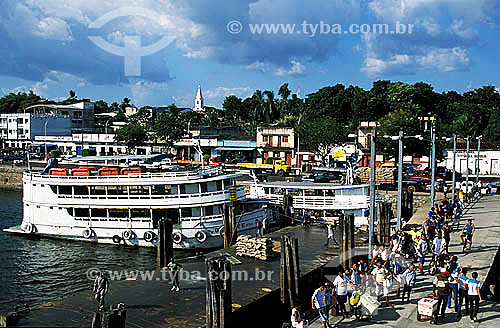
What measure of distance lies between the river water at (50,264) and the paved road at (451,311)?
→ 639 inches

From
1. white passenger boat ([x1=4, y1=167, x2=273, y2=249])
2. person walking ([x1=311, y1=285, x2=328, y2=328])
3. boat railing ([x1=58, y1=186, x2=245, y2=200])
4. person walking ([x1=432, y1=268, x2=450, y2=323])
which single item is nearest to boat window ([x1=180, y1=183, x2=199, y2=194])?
white passenger boat ([x1=4, y1=167, x2=273, y2=249])

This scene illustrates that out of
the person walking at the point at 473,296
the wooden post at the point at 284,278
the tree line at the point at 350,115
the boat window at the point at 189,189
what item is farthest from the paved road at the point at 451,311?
the tree line at the point at 350,115

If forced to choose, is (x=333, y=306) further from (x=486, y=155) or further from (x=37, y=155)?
(x=37, y=155)

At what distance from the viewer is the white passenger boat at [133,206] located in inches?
1384

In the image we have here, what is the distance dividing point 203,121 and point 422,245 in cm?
11564

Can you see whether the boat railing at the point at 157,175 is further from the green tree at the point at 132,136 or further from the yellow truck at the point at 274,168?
the green tree at the point at 132,136

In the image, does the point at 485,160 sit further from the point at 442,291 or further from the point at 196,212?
the point at 442,291

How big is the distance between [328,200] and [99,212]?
697 inches

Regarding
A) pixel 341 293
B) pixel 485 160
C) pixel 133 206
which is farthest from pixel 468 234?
pixel 485 160

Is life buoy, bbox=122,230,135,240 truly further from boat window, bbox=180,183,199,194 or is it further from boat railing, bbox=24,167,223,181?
boat window, bbox=180,183,199,194

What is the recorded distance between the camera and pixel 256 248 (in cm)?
2469

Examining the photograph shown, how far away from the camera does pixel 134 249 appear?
3600 cm

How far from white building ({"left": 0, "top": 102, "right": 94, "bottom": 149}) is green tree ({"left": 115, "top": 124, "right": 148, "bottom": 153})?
25510 mm

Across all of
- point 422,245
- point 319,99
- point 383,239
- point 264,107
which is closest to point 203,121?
point 264,107
